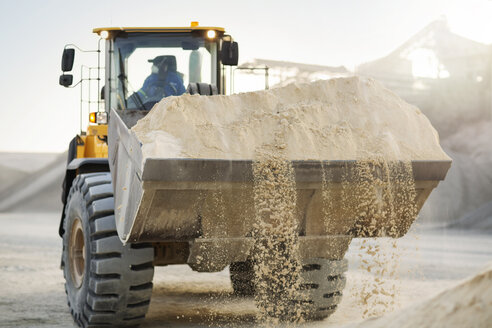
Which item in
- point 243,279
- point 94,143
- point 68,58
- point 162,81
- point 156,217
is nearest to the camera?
point 156,217

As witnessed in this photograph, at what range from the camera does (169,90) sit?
7141mm

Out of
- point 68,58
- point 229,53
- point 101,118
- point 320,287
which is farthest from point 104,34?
point 320,287

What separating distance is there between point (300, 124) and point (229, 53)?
2.15 meters

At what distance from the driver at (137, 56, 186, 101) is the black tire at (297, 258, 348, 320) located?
2235 mm

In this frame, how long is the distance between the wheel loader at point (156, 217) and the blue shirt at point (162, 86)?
0.04 ft

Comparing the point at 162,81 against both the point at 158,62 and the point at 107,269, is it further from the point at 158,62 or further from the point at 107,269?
the point at 107,269

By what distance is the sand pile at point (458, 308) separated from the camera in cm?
372

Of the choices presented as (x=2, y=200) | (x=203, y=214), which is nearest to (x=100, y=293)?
(x=203, y=214)

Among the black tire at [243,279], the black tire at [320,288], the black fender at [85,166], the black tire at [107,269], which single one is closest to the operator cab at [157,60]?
the black fender at [85,166]

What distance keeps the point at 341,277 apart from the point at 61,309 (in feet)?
9.11

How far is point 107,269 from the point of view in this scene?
5477 millimetres

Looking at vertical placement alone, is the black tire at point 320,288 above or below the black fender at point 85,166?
below

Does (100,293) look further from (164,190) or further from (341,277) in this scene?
(341,277)

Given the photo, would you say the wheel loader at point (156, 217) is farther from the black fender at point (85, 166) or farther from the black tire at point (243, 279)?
the black tire at point (243, 279)
